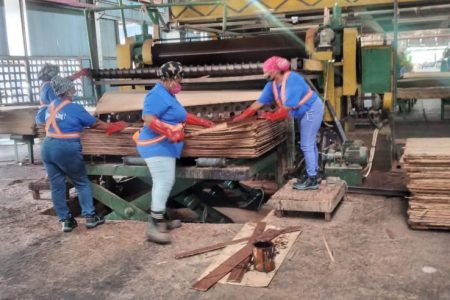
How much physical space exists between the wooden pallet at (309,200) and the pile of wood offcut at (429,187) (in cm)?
64

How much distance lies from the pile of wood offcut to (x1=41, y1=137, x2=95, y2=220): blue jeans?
2749mm

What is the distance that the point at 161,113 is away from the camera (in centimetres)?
369

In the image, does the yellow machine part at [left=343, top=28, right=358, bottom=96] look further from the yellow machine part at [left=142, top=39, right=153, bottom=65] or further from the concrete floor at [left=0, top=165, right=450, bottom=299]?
the yellow machine part at [left=142, top=39, right=153, bottom=65]

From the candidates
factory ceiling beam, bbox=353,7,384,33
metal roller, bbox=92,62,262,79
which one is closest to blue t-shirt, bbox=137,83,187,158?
metal roller, bbox=92,62,262,79

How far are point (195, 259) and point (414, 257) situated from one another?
150 cm

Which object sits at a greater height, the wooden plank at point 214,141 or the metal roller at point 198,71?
the metal roller at point 198,71

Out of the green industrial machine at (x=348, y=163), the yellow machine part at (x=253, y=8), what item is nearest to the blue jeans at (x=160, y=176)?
the green industrial machine at (x=348, y=163)

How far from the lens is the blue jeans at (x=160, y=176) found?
381 cm

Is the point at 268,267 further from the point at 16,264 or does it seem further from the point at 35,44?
the point at 35,44

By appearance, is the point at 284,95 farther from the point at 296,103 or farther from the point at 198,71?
the point at 198,71

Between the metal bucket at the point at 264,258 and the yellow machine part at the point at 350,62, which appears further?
the yellow machine part at the point at 350,62

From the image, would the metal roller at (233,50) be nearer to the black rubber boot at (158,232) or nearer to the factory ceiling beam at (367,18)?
the factory ceiling beam at (367,18)

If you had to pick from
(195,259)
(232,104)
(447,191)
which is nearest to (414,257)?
(447,191)

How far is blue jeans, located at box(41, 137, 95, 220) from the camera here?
404 cm
